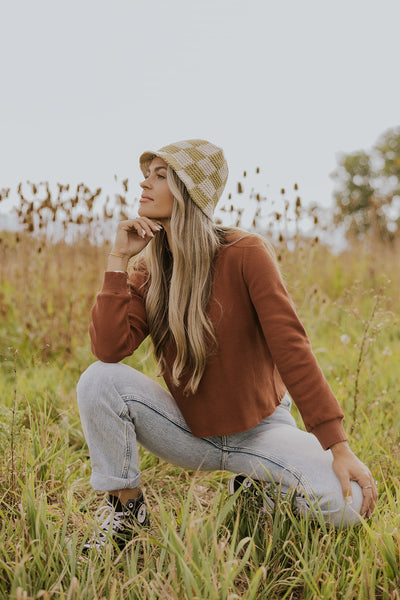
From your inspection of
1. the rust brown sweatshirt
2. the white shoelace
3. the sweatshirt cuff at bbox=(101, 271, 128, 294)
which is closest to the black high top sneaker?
the white shoelace

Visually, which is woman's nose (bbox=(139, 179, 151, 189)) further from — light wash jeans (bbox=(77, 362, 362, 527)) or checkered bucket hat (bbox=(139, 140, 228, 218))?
light wash jeans (bbox=(77, 362, 362, 527))

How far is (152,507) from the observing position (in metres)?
2.07

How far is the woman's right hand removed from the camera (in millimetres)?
1916

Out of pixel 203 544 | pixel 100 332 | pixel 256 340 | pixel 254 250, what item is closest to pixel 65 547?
pixel 203 544

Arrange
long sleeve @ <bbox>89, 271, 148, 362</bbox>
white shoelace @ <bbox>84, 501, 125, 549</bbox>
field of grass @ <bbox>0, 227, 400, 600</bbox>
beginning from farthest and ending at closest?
long sleeve @ <bbox>89, 271, 148, 362</bbox> < white shoelace @ <bbox>84, 501, 125, 549</bbox> < field of grass @ <bbox>0, 227, 400, 600</bbox>

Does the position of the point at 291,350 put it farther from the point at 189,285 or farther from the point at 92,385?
the point at 92,385

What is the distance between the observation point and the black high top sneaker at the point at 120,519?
1.70m

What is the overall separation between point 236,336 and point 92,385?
51 cm

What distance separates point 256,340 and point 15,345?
2272 mm

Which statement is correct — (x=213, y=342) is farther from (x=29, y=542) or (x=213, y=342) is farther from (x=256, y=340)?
(x=29, y=542)

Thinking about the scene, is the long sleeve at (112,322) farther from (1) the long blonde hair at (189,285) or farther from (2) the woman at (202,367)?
(1) the long blonde hair at (189,285)

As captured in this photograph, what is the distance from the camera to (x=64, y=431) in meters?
2.51

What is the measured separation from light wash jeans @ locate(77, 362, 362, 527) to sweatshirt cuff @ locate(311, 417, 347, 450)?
0.08m

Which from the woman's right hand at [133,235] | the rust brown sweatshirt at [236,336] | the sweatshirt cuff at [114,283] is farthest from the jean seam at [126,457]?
the woman's right hand at [133,235]
